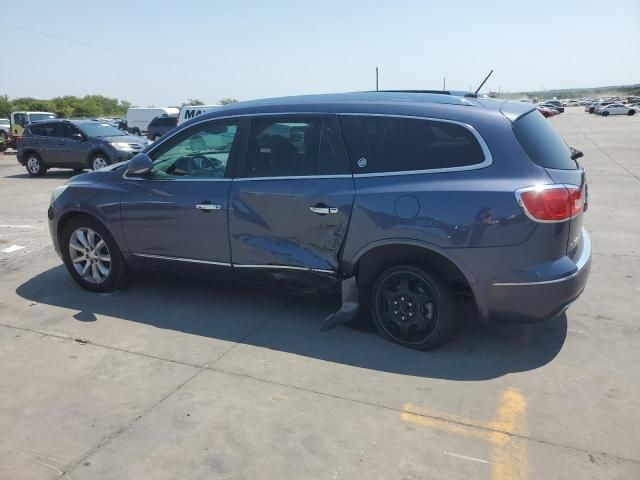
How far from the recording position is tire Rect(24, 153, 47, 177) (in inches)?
636

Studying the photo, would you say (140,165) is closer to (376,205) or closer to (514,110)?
(376,205)

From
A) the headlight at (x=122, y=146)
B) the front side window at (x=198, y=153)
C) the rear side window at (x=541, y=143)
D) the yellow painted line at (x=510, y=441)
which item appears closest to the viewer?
the yellow painted line at (x=510, y=441)

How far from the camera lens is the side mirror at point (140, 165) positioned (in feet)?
15.5

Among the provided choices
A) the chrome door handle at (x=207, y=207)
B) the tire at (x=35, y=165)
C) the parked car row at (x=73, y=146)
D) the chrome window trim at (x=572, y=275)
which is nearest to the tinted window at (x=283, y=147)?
the chrome door handle at (x=207, y=207)

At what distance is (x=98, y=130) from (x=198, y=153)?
12.5 meters

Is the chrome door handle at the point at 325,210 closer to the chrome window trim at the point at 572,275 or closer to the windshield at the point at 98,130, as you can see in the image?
the chrome window trim at the point at 572,275

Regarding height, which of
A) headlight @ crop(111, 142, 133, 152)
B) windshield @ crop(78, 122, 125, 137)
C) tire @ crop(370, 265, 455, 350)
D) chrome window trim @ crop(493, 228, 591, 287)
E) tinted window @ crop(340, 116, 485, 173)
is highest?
tinted window @ crop(340, 116, 485, 173)

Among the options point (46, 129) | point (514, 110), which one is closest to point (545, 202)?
point (514, 110)

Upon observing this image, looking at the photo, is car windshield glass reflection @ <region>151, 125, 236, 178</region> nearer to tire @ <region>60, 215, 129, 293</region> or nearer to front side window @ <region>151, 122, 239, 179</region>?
front side window @ <region>151, 122, 239, 179</region>

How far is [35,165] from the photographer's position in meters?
16.3

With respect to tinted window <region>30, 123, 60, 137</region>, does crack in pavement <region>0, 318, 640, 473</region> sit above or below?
below

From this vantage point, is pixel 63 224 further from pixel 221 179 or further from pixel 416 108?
pixel 416 108

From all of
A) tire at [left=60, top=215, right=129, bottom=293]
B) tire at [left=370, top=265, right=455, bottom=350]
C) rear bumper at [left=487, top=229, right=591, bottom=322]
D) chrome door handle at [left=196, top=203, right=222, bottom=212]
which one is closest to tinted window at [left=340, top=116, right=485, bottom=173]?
tire at [left=370, top=265, right=455, bottom=350]

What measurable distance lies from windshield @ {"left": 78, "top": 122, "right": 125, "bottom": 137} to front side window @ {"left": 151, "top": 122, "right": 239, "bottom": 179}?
1193cm
